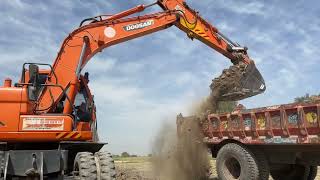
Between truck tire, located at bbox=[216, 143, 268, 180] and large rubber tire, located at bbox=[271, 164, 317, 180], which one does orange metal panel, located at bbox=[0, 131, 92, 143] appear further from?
large rubber tire, located at bbox=[271, 164, 317, 180]

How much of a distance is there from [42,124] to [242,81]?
22.2ft

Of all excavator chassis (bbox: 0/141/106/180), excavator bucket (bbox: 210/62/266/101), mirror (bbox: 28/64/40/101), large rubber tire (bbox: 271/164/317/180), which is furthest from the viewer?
excavator bucket (bbox: 210/62/266/101)

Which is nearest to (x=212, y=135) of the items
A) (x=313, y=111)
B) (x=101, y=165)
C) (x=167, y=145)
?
(x=167, y=145)

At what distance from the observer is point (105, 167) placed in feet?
27.7

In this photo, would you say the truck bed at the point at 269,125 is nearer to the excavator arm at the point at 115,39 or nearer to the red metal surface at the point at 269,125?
the red metal surface at the point at 269,125

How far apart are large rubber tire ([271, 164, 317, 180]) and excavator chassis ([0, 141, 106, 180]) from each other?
18.6ft

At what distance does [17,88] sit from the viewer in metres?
8.67

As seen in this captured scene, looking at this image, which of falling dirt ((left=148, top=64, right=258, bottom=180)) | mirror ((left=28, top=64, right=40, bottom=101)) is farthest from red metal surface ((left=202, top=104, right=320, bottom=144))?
mirror ((left=28, top=64, right=40, bottom=101))

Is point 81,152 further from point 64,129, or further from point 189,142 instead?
point 189,142

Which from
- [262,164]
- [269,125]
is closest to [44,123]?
[269,125]

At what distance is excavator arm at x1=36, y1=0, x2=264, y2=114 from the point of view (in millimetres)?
9664

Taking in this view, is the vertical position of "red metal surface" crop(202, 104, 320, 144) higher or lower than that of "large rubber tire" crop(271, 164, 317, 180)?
higher

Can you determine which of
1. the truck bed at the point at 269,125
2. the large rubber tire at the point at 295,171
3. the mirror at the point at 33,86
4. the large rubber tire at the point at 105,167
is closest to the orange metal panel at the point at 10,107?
the mirror at the point at 33,86

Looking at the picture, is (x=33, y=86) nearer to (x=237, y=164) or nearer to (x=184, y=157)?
(x=237, y=164)
